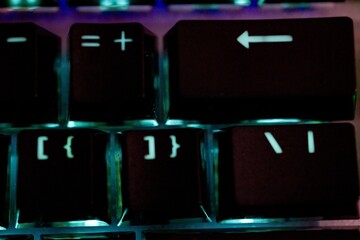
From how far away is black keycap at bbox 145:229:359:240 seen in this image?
20.4 inches

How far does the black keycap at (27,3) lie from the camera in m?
0.56

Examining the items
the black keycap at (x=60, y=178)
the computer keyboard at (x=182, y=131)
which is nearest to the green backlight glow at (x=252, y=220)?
the computer keyboard at (x=182, y=131)

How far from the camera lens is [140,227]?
1.75 feet

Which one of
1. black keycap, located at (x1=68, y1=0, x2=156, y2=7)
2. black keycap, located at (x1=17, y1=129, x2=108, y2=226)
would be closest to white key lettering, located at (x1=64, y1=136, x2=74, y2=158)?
black keycap, located at (x1=17, y1=129, x2=108, y2=226)

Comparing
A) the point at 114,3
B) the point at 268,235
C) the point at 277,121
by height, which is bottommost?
the point at 268,235

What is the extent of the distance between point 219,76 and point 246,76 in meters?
0.02

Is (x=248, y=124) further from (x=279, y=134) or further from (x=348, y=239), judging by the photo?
(x=348, y=239)

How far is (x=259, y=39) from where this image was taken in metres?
0.54

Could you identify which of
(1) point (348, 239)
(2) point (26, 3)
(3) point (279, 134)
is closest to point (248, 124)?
(3) point (279, 134)

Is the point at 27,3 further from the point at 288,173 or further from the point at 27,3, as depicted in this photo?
the point at 288,173

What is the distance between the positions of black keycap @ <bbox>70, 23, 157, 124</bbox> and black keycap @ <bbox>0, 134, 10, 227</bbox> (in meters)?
0.07

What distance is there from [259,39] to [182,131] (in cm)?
11

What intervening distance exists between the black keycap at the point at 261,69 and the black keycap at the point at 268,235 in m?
0.11

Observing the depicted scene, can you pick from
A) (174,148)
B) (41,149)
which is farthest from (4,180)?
(174,148)
